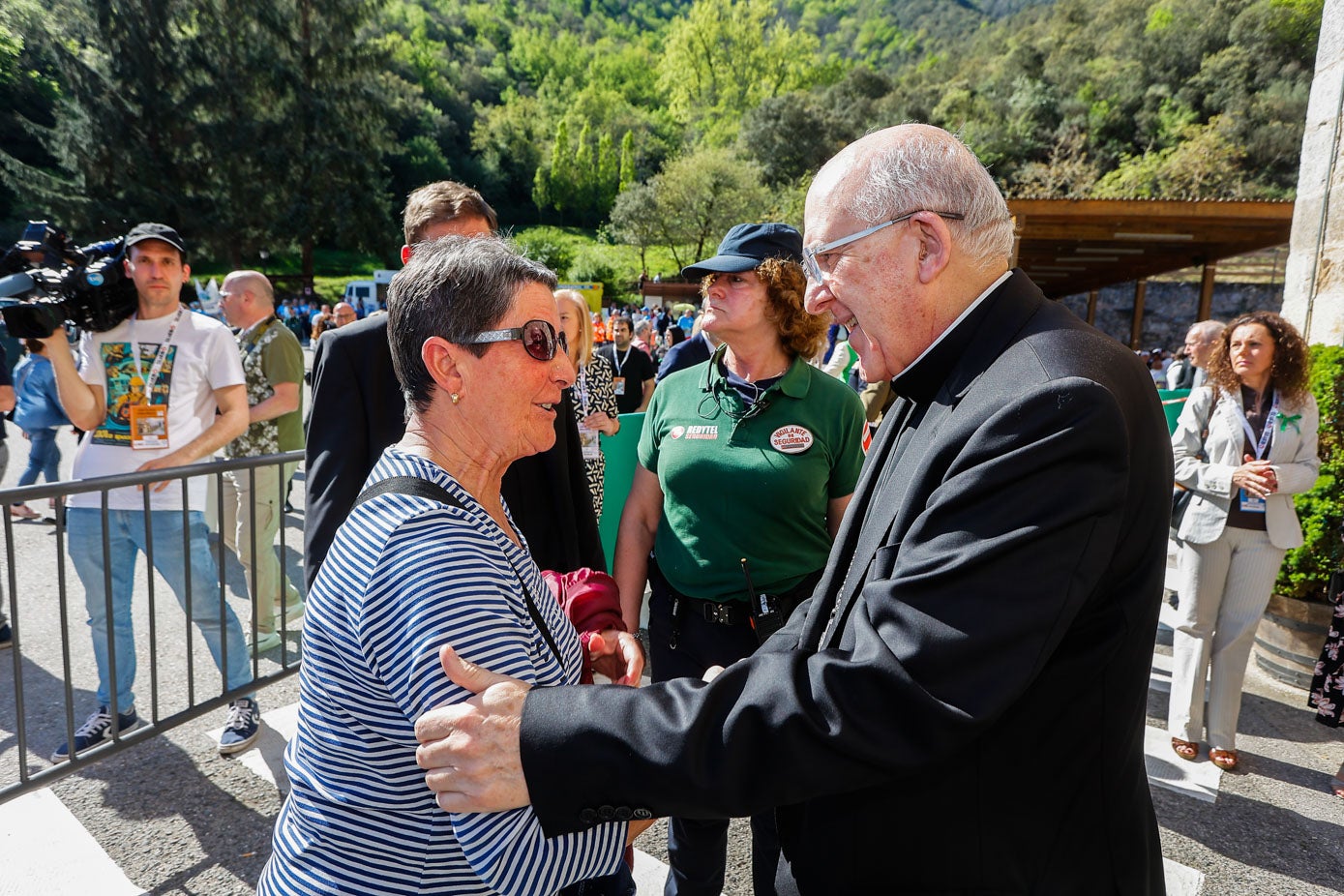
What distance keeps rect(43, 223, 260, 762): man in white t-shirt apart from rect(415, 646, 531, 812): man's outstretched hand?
2.84 m

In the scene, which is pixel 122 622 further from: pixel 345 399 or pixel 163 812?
pixel 345 399

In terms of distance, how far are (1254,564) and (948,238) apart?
12.3ft

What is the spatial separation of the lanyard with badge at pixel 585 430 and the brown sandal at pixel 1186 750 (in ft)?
11.2

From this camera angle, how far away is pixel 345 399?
2.47 m

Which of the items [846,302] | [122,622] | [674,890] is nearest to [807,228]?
[846,302]

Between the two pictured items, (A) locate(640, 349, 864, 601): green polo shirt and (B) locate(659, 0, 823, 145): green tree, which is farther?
(B) locate(659, 0, 823, 145): green tree

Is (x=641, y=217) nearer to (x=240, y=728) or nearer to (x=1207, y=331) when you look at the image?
(x=1207, y=331)

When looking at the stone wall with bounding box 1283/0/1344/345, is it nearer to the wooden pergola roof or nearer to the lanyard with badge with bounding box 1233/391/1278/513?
the lanyard with badge with bounding box 1233/391/1278/513

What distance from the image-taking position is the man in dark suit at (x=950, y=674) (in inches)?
41.3

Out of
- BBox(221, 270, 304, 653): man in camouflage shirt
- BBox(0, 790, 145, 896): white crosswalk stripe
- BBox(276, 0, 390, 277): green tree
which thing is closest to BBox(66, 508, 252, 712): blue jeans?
BBox(0, 790, 145, 896): white crosswalk stripe

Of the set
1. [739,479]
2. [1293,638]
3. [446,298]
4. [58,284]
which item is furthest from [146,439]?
[1293,638]

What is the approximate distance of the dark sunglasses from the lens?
1.47 m

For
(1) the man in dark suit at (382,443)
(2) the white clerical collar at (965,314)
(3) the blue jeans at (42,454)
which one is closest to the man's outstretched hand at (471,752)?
(2) the white clerical collar at (965,314)

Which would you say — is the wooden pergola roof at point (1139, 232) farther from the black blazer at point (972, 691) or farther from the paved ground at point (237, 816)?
the black blazer at point (972, 691)
